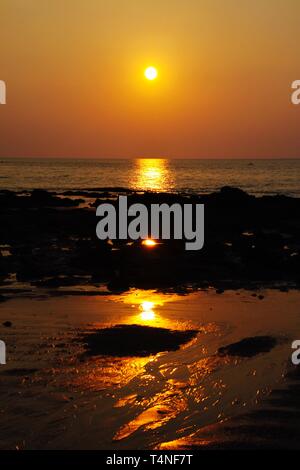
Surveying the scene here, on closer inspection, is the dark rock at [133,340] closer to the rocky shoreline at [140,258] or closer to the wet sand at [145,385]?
the wet sand at [145,385]

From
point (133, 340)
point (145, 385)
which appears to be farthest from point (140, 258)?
point (145, 385)

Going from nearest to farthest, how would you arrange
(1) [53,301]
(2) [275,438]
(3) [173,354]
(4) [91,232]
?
(2) [275,438] < (3) [173,354] < (1) [53,301] < (4) [91,232]

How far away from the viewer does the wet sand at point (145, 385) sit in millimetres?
7754

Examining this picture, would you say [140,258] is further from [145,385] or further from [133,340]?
[145,385]

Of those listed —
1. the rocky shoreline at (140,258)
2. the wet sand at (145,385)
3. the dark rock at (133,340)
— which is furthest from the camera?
the rocky shoreline at (140,258)

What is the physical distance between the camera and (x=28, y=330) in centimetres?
1235

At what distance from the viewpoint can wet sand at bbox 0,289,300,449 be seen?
7.75 m

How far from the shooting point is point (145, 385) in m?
9.45

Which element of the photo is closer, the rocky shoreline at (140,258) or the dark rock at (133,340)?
the dark rock at (133,340)

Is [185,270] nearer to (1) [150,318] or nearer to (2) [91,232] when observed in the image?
(1) [150,318]

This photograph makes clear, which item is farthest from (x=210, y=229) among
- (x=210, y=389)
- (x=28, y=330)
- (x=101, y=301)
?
(x=210, y=389)

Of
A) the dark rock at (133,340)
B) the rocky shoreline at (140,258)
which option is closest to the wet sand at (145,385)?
the dark rock at (133,340)

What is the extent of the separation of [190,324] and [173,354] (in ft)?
7.26

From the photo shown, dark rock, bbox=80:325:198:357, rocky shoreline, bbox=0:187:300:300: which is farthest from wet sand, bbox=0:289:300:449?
rocky shoreline, bbox=0:187:300:300
